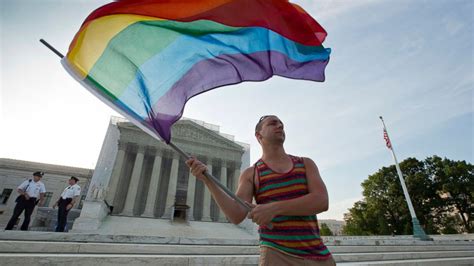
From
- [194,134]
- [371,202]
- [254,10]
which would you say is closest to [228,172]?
[194,134]

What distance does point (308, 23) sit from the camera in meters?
2.89

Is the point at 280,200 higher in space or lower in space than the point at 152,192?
lower

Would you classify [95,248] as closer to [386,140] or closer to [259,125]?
[259,125]

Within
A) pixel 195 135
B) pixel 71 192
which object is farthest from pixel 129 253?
pixel 195 135

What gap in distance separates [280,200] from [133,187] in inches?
1133

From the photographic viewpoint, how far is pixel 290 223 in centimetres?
141

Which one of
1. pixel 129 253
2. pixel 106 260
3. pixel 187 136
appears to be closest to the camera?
pixel 106 260

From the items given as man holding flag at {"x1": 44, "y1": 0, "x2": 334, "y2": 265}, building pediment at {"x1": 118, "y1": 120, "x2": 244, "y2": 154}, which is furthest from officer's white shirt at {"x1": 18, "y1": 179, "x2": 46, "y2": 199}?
building pediment at {"x1": 118, "y1": 120, "x2": 244, "y2": 154}

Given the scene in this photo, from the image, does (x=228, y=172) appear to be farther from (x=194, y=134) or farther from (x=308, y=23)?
(x=308, y=23)

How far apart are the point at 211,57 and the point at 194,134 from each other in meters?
29.3

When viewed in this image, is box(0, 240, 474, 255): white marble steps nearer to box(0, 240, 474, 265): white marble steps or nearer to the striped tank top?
box(0, 240, 474, 265): white marble steps

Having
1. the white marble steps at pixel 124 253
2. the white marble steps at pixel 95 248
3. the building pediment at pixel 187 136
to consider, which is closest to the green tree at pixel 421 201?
the building pediment at pixel 187 136

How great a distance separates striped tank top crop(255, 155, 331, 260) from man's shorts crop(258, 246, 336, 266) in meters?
0.02

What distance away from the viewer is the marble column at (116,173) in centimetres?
2630
